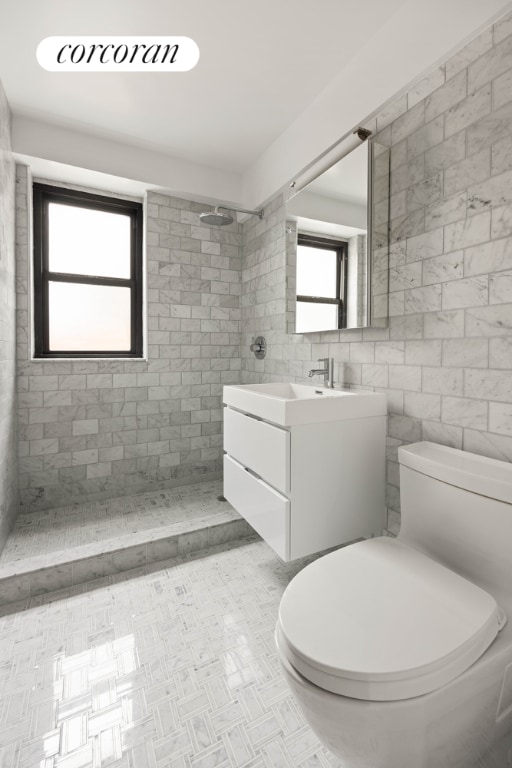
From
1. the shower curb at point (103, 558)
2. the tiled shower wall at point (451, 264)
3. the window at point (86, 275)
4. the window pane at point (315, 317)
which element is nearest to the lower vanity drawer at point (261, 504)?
the shower curb at point (103, 558)

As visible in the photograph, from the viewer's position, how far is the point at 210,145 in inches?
100

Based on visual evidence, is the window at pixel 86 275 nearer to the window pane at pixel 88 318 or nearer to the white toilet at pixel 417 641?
the window pane at pixel 88 318

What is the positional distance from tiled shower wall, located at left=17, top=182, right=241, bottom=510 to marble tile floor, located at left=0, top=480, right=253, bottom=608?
22 cm

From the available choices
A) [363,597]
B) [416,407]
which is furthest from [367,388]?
[363,597]

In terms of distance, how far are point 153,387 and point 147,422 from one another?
0.28 m

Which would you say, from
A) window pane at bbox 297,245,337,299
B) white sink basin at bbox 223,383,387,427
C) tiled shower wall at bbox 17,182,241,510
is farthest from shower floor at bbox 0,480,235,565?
window pane at bbox 297,245,337,299

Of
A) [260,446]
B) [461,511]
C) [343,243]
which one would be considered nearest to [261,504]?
[260,446]

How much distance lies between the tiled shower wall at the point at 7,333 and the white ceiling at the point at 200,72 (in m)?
0.35

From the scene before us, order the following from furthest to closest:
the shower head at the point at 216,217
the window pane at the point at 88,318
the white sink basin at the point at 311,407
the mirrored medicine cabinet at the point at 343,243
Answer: the window pane at the point at 88,318 → the shower head at the point at 216,217 → the mirrored medicine cabinet at the point at 343,243 → the white sink basin at the point at 311,407

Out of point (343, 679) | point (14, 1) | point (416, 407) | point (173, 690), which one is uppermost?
point (14, 1)

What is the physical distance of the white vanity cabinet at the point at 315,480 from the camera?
158cm

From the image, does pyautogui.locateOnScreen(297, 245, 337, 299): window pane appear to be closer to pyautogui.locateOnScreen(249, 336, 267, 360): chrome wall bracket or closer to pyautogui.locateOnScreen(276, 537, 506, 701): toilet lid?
pyautogui.locateOnScreen(249, 336, 267, 360): chrome wall bracket

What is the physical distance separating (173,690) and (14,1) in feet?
9.04

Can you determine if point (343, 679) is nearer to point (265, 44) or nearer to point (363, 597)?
point (363, 597)
